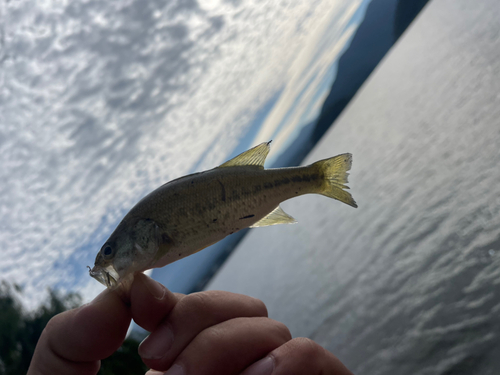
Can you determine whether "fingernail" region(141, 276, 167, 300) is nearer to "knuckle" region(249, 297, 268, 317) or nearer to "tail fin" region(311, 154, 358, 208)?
"knuckle" region(249, 297, 268, 317)

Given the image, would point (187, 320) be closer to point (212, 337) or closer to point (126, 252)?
point (212, 337)

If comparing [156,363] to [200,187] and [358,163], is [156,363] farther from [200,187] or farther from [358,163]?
[358,163]

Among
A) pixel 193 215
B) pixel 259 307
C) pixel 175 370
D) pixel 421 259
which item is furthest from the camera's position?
pixel 421 259

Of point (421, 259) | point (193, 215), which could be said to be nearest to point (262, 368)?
point (193, 215)

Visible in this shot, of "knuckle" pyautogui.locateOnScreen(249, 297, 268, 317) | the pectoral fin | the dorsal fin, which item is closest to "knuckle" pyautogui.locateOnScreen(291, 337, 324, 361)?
"knuckle" pyautogui.locateOnScreen(249, 297, 268, 317)

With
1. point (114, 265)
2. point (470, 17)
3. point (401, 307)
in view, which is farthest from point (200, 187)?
point (470, 17)

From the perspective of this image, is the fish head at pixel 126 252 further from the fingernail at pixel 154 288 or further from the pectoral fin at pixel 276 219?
the pectoral fin at pixel 276 219

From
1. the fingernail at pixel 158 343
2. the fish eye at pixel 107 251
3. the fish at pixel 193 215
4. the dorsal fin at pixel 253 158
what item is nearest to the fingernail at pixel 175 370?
the fingernail at pixel 158 343
